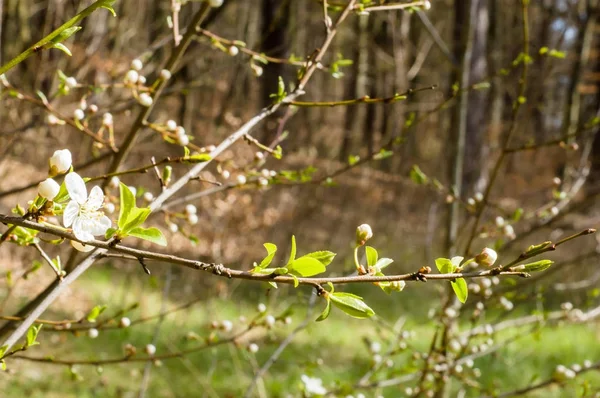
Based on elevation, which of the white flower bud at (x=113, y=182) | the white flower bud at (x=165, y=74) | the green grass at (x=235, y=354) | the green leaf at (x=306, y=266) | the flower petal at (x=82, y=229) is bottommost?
the green grass at (x=235, y=354)

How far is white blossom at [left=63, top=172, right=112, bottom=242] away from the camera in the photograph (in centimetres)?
70

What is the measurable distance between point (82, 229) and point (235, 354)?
344 cm

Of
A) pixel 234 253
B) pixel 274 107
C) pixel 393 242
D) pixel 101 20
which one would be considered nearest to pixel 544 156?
pixel 393 242

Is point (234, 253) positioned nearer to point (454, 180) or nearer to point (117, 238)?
point (454, 180)

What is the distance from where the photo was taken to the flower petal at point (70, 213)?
2.33ft

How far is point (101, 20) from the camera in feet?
12.2

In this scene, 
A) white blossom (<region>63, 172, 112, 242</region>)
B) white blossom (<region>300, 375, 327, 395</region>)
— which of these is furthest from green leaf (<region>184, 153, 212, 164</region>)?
white blossom (<region>300, 375, 327, 395</region>)

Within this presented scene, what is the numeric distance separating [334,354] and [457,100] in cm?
304

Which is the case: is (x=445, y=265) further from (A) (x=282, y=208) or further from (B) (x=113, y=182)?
(A) (x=282, y=208)

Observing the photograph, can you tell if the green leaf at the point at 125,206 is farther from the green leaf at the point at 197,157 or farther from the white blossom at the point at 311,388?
the white blossom at the point at 311,388

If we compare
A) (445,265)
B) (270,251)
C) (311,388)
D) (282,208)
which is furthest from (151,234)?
(282,208)

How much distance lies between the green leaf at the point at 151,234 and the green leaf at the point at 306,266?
0.49ft

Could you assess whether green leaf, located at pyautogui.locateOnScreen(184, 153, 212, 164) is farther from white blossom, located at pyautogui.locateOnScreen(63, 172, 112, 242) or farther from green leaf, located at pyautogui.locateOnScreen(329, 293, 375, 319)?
green leaf, located at pyautogui.locateOnScreen(329, 293, 375, 319)

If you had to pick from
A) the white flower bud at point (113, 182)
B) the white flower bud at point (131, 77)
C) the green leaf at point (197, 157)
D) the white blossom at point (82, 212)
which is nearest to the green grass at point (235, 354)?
the white flower bud at point (113, 182)
